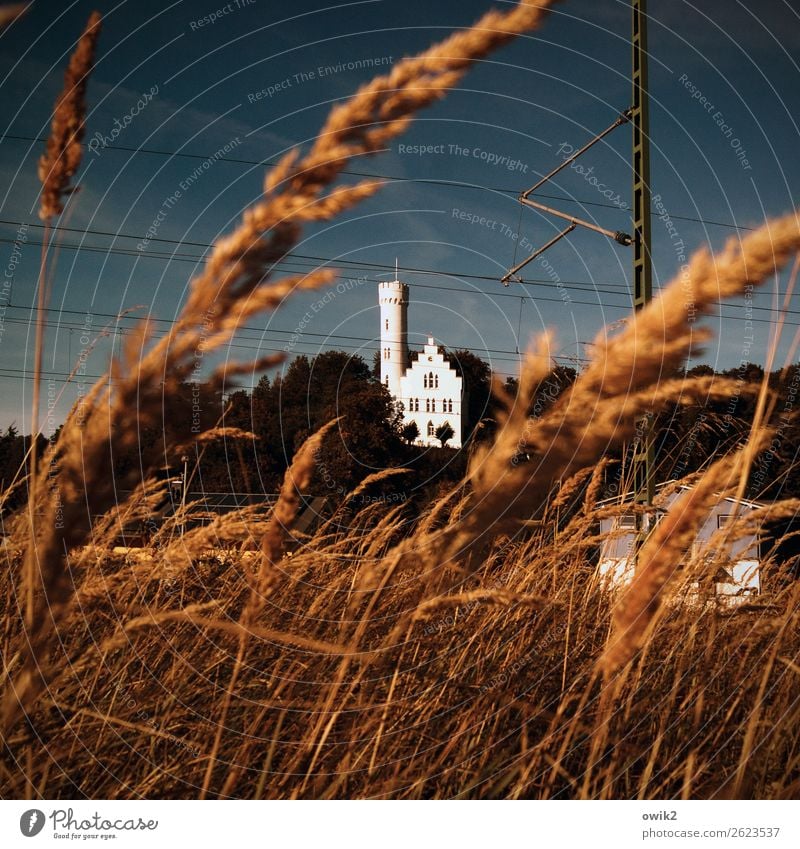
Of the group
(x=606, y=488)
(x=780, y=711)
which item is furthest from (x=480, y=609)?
(x=606, y=488)

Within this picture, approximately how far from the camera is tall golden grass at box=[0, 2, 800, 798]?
0.70 meters

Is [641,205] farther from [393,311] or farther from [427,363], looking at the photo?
[427,363]

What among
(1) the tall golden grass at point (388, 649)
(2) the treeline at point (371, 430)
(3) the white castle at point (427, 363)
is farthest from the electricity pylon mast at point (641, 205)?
(3) the white castle at point (427, 363)

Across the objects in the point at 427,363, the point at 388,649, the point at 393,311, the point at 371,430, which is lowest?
the point at 388,649

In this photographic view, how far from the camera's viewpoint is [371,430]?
18.7 ft

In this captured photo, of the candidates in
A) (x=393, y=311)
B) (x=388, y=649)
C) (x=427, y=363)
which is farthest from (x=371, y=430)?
(x=388, y=649)

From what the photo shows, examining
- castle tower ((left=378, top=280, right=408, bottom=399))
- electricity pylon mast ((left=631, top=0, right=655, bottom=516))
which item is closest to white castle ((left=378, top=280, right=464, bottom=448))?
castle tower ((left=378, top=280, right=408, bottom=399))

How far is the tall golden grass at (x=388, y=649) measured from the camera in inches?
27.7

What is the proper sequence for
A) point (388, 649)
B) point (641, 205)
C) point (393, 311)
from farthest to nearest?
point (641, 205) → point (393, 311) → point (388, 649)

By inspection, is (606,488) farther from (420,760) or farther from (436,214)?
(420,760)

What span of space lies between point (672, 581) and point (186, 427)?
1100 mm

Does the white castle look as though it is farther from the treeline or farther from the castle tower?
the treeline

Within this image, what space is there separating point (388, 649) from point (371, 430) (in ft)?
15.5

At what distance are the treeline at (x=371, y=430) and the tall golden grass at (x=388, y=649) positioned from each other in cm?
9
